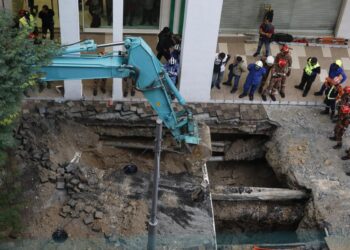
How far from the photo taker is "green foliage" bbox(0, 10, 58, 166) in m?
10.1

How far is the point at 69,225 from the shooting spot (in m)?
12.4

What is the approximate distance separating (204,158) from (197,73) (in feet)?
8.27

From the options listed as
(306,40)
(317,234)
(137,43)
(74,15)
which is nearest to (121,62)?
(137,43)

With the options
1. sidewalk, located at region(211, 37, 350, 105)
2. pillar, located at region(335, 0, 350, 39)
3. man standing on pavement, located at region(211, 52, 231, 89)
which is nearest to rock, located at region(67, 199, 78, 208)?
sidewalk, located at region(211, 37, 350, 105)

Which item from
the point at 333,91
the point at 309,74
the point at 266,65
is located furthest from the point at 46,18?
the point at 333,91

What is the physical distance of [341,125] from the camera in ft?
47.8

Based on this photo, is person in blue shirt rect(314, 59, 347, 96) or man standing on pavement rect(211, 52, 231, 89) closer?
person in blue shirt rect(314, 59, 347, 96)

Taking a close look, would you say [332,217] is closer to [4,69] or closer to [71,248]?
[71,248]

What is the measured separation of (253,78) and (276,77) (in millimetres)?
729

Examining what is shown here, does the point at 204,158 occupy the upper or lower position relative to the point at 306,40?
lower

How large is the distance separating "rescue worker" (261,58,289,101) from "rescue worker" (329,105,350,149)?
2082mm

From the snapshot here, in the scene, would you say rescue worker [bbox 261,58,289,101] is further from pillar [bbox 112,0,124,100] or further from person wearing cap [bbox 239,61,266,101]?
pillar [bbox 112,0,124,100]

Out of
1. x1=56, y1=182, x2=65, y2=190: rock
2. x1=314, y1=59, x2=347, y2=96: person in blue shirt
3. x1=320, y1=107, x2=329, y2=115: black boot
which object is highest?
x1=314, y1=59, x2=347, y2=96: person in blue shirt

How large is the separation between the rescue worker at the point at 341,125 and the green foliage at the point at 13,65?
299 inches
